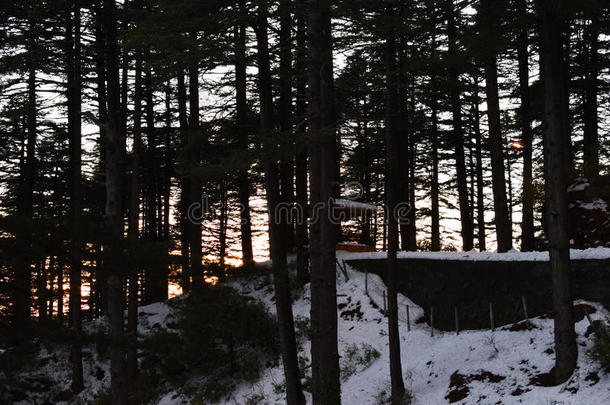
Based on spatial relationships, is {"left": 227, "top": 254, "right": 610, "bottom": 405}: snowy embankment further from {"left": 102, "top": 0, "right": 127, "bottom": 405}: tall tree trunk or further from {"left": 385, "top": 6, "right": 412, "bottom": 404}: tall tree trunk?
{"left": 102, "top": 0, "right": 127, "bottom": 405}: tall tree trunk

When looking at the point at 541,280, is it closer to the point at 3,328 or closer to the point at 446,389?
the point at 446,389

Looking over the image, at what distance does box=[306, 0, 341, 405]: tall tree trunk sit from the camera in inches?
365

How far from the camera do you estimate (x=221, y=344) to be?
1652 centimetres

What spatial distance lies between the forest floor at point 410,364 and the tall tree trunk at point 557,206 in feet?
1.71

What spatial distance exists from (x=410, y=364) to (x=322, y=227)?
584 cm

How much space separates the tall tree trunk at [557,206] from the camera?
921 centimetres

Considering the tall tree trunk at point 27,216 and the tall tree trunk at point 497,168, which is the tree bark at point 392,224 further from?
the tall tree trunk at point 27,216

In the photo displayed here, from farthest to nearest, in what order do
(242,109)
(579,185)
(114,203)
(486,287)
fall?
(579,185)
(486,287)
(242,109)
(114,203)

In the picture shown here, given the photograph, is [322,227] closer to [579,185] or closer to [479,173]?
[579,185]

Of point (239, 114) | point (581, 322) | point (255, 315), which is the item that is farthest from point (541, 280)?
point (239, 114)

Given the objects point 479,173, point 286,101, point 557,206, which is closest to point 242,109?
point 286,101

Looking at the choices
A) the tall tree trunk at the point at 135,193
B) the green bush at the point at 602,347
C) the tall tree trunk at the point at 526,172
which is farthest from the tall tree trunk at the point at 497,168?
the tall tree trunk at the point at 135,193

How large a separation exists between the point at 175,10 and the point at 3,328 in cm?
720

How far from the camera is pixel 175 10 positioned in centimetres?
1036
